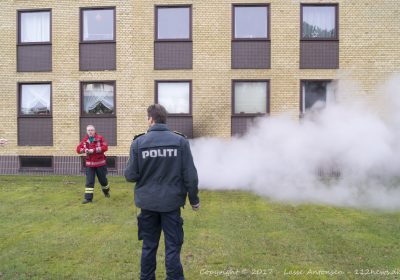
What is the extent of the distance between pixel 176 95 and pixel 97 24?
3.73 m

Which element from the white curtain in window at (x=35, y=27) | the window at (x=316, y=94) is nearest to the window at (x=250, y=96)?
the window at (x=316, y=94)

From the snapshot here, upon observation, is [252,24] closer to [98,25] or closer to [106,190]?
[98,25]

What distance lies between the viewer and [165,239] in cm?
389

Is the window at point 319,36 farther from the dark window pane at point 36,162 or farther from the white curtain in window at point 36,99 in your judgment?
the dark window pane at point 36,162

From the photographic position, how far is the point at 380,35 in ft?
41.3

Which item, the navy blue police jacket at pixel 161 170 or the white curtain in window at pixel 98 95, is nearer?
the navy blue police jacket at pixel 161 170

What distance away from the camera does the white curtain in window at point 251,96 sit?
1313 cm

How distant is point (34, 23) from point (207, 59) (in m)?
6.38

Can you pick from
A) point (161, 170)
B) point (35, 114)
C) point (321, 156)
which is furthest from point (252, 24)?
point (161, 170)

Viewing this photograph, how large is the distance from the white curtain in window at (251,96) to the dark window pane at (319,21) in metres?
2.30

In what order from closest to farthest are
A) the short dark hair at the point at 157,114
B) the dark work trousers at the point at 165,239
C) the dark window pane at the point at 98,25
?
1. the dark work trousers at the point at 165,239
2. the short dark hair at the point at 157,114
3. the dark window pane at the point at 98,25

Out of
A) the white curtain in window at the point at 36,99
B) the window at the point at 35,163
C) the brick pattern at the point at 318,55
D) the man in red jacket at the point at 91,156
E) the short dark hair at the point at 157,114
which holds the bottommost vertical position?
the window at the point at 35,163

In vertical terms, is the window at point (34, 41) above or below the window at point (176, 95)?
above

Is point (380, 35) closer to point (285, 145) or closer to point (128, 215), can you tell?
point (285, 145)
